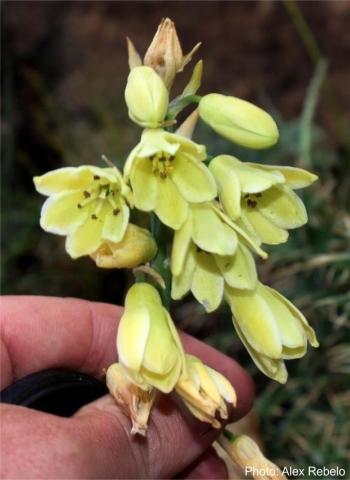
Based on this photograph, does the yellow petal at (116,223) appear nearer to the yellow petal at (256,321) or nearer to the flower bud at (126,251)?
the flower bud at (126,251)

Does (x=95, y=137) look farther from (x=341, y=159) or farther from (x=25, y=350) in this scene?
(x=25, y=350)

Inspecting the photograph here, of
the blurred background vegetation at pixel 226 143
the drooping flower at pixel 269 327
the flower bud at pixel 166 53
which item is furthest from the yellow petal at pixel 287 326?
the blurred background vegetation at pixel 226 143

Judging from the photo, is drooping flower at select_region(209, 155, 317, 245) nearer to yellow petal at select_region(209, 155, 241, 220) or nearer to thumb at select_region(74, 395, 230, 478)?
yellow petal at select_region(209, 155, 241, 220)

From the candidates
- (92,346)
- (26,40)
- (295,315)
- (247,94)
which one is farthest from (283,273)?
(26,40)

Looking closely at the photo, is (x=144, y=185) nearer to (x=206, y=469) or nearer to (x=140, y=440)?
(x=140, y=440)

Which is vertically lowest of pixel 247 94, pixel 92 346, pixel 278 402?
pixel 278 402
